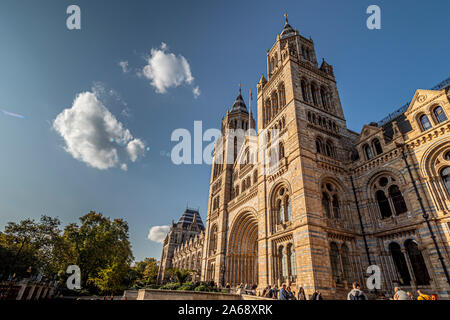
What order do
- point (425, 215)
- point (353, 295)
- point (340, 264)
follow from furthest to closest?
point (340, 264) < point (425, 215) < point (353, 295)

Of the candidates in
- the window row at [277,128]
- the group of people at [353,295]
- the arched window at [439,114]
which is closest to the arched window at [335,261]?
the group of people at [353,295]

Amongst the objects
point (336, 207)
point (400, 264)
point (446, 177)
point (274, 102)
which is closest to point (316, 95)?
point (274, 102)

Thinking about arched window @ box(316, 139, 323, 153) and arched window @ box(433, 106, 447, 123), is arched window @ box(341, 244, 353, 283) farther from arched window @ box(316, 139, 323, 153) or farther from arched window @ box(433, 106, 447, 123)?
arched window @ box(433, 106, 447, 123)

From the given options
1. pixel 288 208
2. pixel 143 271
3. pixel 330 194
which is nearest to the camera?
pixel 330 194

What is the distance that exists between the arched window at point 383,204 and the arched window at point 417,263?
2.41 meters

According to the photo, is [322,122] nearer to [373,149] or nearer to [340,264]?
[373,149]

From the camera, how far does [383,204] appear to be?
58.2ft

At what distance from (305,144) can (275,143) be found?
407cm

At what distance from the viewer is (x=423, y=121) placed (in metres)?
16.6

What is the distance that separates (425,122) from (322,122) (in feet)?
26.5

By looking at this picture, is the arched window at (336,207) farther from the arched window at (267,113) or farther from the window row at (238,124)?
the window row at (238,124)

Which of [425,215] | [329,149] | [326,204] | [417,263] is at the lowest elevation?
[417,263]

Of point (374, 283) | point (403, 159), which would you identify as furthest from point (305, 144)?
point (374, 283)

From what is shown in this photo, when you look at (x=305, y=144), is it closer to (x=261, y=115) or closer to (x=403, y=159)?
(x=403, y=159)
